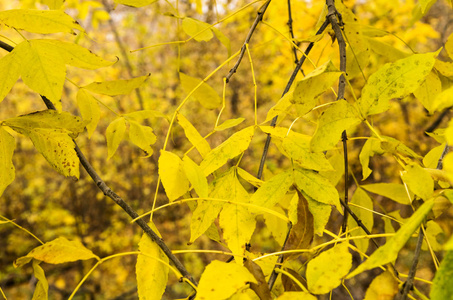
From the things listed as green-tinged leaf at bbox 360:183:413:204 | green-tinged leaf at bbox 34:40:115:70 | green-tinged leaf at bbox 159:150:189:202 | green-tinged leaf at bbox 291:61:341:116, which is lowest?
green-tinged leaf at bbox 360:183:413:204

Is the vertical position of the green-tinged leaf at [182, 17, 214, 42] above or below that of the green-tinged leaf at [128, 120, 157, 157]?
above

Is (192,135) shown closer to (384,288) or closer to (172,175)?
(172,175)

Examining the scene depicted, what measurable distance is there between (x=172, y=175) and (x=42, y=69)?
20 cm

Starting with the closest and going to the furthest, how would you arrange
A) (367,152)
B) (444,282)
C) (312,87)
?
(444,282) < (312,87) < (367,152)

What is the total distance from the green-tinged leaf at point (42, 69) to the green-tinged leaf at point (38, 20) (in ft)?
0.08

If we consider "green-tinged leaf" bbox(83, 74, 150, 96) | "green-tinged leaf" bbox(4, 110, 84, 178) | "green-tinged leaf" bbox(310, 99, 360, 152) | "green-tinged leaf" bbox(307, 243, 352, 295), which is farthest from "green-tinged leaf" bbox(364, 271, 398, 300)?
"green-tinged leaf" bbox(83, 74, 150, 96)

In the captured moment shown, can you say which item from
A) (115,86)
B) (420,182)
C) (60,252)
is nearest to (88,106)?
(115,86)

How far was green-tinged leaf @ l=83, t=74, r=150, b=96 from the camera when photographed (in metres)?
0.66

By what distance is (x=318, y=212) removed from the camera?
0.47 meters

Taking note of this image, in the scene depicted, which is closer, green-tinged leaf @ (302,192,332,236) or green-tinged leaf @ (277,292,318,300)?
green-tinged leaf @ (277,292,318,300)

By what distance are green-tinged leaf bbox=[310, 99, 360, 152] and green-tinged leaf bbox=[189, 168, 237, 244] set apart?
0.13 metres

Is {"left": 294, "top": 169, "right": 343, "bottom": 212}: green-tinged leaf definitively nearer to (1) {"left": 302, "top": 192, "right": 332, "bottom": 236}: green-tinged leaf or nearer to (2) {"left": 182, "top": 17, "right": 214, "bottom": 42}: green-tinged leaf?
(1) {"left": 302, "top": 192, "right": 332, "bottom": 236}: green-tinged leaf

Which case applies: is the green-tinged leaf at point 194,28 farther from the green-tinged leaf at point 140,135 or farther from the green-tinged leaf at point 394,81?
the green-tinged leaf at point 394,81

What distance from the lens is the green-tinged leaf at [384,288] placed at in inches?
13.0
